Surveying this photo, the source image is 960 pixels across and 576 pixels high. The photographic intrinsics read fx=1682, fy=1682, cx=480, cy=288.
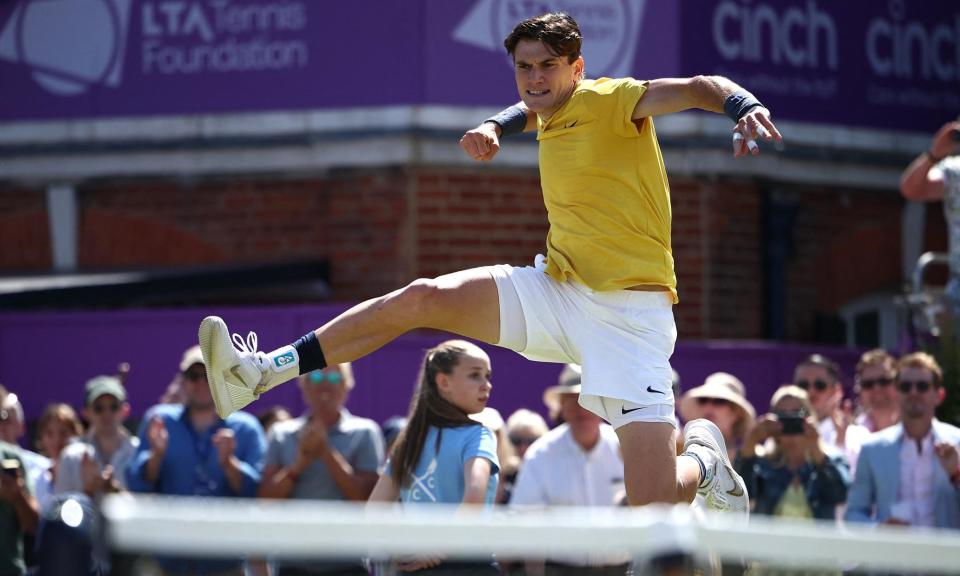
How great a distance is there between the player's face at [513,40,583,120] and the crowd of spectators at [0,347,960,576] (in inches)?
81.3

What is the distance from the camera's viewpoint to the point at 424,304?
5.73m

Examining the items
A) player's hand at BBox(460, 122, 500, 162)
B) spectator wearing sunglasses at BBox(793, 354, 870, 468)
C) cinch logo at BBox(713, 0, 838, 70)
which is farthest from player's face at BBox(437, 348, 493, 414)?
cinch logo at BBox(713, 0, 838, 70)

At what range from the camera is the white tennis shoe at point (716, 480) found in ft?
20.5

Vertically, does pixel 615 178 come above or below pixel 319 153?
below

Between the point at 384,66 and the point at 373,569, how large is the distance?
9904 millimetres

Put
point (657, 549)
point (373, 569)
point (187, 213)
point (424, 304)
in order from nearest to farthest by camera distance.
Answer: point (657, 549) → point (373, 569) → point (424, 304) → point (187, 213)

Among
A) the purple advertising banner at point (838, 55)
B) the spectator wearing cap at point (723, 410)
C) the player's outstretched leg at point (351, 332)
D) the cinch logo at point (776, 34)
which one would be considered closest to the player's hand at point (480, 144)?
the player's outstretched leg at point (351, 332)

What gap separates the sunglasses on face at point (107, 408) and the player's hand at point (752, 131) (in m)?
5.53

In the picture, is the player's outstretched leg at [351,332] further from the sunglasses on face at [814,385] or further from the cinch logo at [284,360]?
the sunglasses on face at [814,385]

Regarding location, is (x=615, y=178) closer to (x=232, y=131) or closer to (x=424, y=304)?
(x=424, y=304)

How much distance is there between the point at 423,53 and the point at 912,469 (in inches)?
255

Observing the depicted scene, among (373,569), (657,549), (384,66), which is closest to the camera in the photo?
(657,549)

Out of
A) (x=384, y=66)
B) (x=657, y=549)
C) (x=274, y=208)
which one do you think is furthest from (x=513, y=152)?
(x=657, y=549)

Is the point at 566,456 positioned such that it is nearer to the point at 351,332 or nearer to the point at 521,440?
the point at 521,440
